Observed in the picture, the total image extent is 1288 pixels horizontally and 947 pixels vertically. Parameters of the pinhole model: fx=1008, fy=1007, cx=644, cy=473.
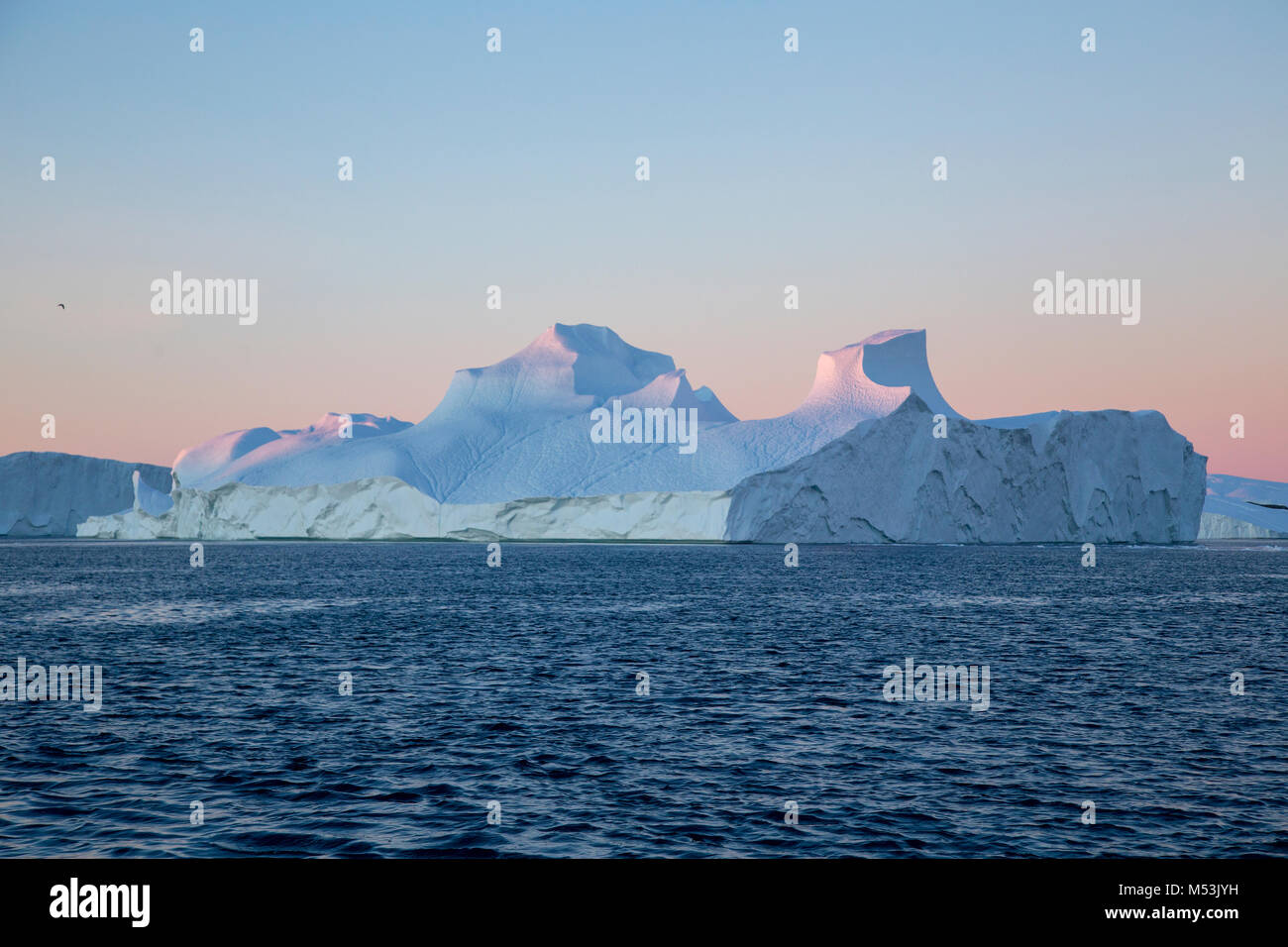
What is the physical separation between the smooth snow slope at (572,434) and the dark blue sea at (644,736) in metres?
91.8

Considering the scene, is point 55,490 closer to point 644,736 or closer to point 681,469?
point 681,469

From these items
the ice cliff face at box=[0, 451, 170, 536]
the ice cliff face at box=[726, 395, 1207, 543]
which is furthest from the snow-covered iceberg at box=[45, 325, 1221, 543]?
the ice cliff face at box=[0, 451, 170, 536]

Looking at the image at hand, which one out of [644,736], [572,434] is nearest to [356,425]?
[572,434]

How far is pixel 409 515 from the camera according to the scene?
126m

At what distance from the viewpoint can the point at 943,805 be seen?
13.6 metres

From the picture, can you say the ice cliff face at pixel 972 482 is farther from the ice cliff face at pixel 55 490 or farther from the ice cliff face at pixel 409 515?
the ice cliff face at pixel 55 490

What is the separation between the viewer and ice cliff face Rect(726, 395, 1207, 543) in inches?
3632

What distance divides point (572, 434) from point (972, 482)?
232 ft

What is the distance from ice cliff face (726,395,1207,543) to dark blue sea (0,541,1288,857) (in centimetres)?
4912
